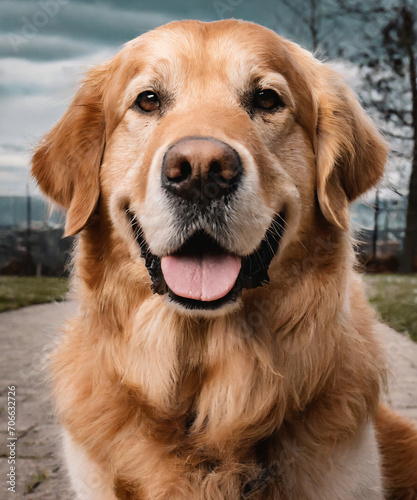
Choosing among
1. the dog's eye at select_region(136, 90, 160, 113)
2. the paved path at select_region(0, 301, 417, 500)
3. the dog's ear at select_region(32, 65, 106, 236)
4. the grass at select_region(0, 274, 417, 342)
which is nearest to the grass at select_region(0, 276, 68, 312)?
the grass at select_region(0, 274, 417, 342)

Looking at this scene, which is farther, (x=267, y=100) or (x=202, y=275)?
(x=267, y=100)

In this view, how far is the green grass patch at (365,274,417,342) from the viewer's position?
7.42 meters

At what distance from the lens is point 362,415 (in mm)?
2414

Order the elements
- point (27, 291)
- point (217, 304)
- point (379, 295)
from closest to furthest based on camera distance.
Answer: point (217, 304)
point (379, 295)
point (27, 291)

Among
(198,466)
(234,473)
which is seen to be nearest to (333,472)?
(234,473)

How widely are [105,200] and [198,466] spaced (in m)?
1.24

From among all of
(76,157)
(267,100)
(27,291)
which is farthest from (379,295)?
(76,157)

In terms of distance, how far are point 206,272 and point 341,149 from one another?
3.13 feet

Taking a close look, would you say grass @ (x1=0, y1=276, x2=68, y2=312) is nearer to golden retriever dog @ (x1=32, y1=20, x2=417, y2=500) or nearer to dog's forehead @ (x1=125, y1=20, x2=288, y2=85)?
golden retriever dog @ (x1=32, y1=20, x2=417, y2=500)

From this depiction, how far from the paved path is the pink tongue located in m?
0.87

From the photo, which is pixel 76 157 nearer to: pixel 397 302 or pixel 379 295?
pixel 397 302

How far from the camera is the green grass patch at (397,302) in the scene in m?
7.42

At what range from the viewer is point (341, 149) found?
2584 millimetres

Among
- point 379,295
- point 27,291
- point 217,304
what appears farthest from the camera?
point 27,291
